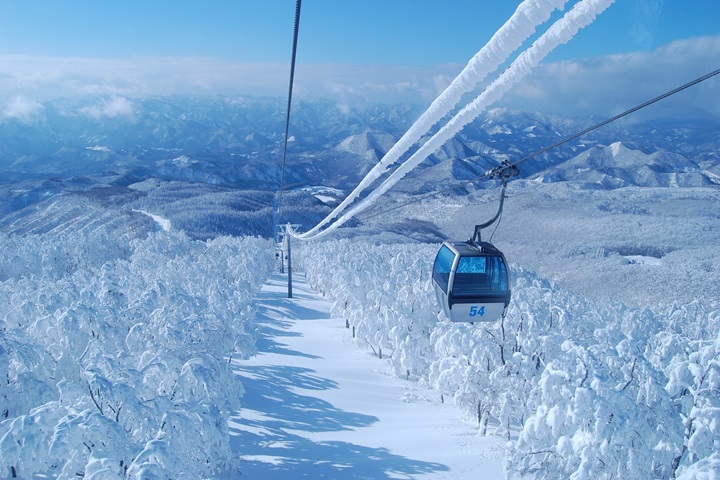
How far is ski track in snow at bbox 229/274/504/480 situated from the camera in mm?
20500

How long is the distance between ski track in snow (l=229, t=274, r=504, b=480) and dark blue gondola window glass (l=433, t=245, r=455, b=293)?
39.1 ft

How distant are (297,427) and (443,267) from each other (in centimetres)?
1802

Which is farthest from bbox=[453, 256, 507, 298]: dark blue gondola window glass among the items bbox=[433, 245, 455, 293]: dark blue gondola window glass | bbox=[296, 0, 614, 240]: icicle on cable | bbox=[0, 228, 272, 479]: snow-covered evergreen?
bbox=[0, 228, 272, 479]: snow-covered evergreen

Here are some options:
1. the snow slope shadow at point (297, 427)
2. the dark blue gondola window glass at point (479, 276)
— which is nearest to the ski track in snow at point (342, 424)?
the snow slope shadow at point (297, 427)

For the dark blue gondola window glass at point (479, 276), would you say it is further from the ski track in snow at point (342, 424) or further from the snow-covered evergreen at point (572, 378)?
the ski track in snow at point (342, 424)

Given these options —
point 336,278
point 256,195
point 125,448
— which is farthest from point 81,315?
point 256,195

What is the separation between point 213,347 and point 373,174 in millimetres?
15960

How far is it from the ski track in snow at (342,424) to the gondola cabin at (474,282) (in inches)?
470

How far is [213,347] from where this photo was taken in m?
22.6

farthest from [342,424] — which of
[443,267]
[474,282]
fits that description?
[474,282]

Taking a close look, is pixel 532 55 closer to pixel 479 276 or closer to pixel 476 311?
pixel 479 276

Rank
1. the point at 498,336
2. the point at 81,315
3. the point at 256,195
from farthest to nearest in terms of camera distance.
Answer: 1. the point at 256,195
2. the point at 498,336
3. the point at 81,315

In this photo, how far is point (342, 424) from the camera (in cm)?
2662

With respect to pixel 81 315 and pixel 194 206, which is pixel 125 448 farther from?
pixel 194 206
